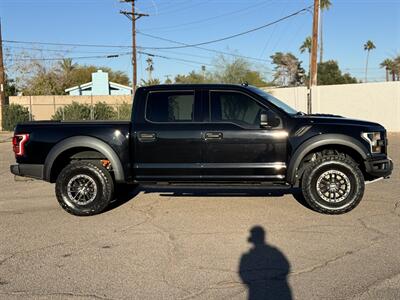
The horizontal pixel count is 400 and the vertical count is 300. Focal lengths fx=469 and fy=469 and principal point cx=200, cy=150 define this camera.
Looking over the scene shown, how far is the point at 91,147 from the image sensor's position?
23.4 feet

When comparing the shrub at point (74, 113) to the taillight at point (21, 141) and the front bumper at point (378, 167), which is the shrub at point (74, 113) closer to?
the taillight at point (21, 141)

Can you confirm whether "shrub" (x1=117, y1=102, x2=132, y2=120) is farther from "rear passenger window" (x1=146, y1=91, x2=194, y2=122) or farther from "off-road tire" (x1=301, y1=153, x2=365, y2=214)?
"off-road tire" (x1=301, y1=153, x2=365, y2=214)

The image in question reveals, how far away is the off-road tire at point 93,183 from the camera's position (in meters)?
7.19

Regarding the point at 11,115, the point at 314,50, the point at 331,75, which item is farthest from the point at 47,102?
the point at 331,75

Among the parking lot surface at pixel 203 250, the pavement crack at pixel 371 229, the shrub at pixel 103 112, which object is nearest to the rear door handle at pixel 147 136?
the parking lot surface at pixel 203 250

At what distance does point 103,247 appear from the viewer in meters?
5.63

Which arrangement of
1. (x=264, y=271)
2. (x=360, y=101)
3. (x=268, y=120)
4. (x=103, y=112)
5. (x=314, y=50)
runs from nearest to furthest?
(x=264, y=271)
(x=268, y=120)
(x=314, y=50)
(x=360, y=101)
(x=103, y=112)

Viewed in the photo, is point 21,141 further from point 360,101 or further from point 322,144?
point 360,101

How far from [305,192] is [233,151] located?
1241mm

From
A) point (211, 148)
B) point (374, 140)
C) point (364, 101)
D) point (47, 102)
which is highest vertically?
point (47, 102)

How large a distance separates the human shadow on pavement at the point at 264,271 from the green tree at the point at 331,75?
204 feet

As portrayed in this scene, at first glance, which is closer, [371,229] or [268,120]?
[371,229]

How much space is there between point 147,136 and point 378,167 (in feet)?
11.4

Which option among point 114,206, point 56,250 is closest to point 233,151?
point 114,206
